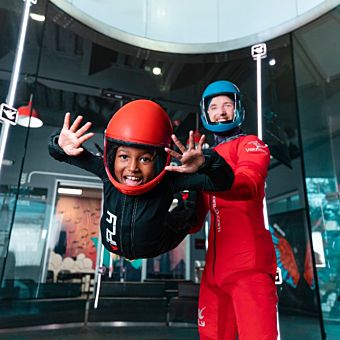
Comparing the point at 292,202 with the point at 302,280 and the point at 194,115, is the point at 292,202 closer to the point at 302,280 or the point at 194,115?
the point at 302,280

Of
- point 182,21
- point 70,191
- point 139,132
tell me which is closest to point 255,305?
point 139,132

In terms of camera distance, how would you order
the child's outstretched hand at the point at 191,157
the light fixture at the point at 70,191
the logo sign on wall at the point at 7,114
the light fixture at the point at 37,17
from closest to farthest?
the child's outstretched hand at the point at 191,157
the logo sign on wall at the point at 7,114
the light fixture at the point at 37,17
the light fixture at the point at 70,191

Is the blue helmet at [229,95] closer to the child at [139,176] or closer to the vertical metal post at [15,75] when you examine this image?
the child at [139,176]

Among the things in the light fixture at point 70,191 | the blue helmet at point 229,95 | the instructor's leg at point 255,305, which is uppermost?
the light fixture at point 70,191

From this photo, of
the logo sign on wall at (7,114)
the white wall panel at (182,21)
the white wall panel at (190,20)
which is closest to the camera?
the logo sign on wall at (7,114)

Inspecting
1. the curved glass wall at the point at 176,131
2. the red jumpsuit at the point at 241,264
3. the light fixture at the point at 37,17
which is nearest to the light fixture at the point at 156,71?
the curved glass wall at the point at 176,131

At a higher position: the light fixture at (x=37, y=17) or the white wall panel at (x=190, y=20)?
the white wall panel at (x=190, y=20)

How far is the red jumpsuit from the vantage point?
3.44 ft

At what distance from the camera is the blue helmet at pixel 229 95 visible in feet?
4.38

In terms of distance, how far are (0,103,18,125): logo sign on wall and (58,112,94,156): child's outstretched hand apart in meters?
0.98

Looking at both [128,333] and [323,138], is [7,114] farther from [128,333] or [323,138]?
[128,333]

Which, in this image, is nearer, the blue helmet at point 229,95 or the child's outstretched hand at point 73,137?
the child's outstretched hand at point 73,137

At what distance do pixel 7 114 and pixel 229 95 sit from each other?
1231mm

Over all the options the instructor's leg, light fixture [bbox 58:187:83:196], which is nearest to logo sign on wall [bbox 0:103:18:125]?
the instructor's leg
